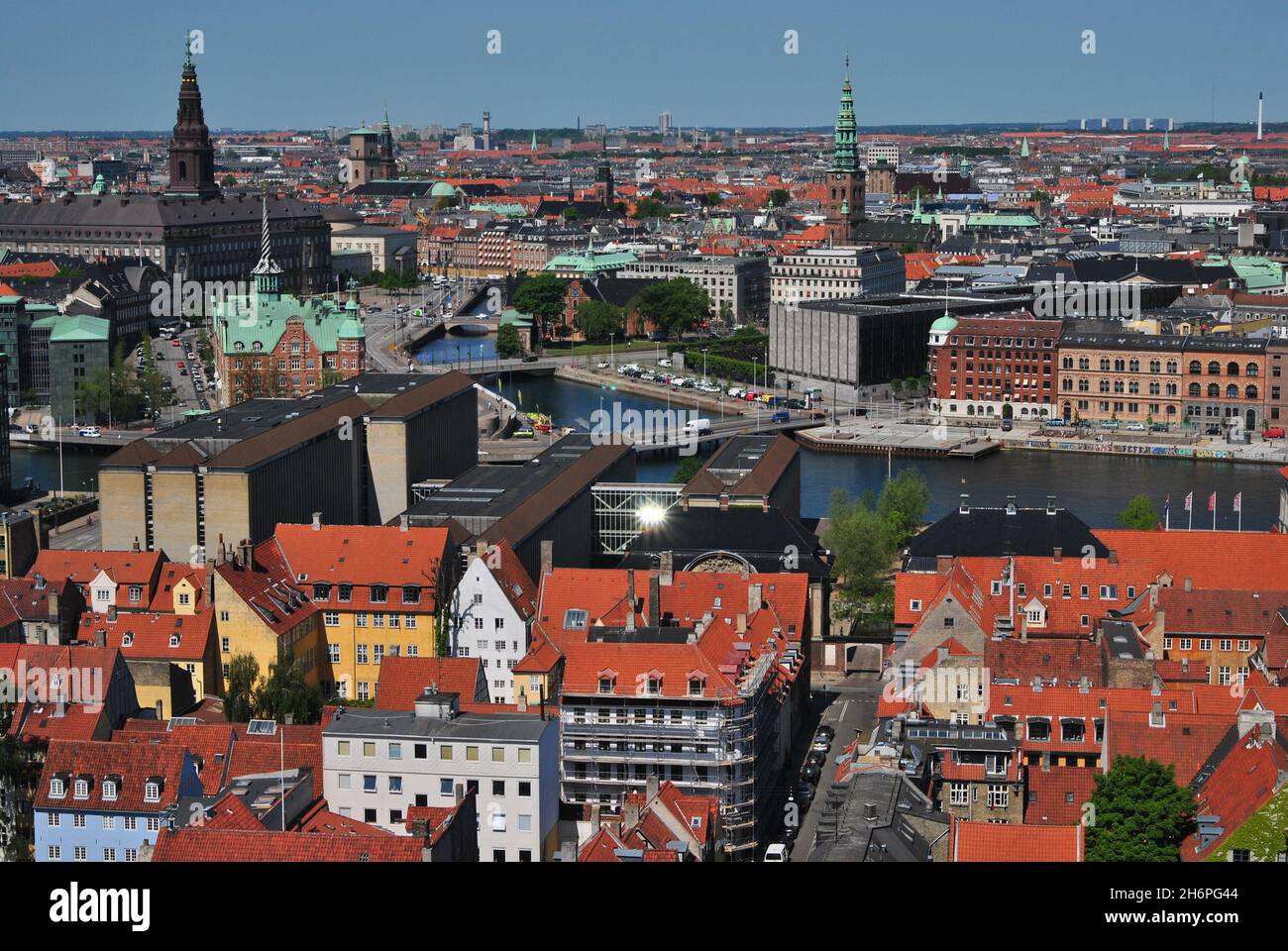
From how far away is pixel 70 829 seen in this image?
38.6ft

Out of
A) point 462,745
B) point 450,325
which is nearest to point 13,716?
point 462,745

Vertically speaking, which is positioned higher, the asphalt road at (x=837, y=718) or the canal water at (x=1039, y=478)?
the asphalt road at (x=837, y=718)

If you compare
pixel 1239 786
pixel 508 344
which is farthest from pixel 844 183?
pixel 1239 786

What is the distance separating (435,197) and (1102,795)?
79.7m

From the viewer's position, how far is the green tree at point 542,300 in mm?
52719

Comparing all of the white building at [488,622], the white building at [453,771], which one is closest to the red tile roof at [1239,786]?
the white building at [453,771]

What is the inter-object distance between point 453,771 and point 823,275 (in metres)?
40.3

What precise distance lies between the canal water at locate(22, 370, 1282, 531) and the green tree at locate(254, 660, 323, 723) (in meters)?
14.7

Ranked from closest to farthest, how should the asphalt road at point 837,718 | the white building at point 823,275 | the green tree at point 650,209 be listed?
the asphalt road at point 837,718 < the white building at point 823,275 < the green tree at point 650,209

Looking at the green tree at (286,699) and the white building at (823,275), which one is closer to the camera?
the green tree at (286,699)

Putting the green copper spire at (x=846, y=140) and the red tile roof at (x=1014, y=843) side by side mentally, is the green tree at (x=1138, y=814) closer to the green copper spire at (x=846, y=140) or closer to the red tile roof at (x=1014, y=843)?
the red tile roof at (x=1014, y=843)

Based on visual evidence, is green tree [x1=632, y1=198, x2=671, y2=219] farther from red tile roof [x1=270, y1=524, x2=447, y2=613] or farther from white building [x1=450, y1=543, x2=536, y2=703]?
white building [x1=450, y1=543, x2=536, y2=703]

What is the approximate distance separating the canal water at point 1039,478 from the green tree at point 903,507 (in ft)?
7.68
